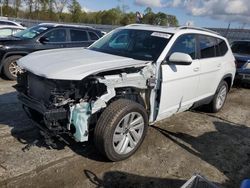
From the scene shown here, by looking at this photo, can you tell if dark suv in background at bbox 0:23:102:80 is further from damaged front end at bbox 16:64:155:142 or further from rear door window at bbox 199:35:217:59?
rear door window at bbox 199:35:217:59

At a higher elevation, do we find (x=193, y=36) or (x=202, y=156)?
(x=193, y=36)

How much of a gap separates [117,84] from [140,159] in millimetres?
1178

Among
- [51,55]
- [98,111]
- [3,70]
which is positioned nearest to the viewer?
[98,111]

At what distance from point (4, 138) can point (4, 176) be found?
44.5 inches

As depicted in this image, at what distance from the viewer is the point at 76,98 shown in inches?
154

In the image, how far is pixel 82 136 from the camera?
3.92 m

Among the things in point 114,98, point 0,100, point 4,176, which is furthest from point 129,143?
point 0,100

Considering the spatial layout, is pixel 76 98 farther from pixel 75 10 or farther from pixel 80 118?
pixel 75 10

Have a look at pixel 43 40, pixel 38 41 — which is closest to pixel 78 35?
pixel 43 40

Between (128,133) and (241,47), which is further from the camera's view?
(241,47)

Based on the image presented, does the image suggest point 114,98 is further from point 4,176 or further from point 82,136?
point 4,176

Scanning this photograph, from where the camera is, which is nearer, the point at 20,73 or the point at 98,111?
the point at 98,111

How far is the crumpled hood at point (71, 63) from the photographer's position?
3801 mm

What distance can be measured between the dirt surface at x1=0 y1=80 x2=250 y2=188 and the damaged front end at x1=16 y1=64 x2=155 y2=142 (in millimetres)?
489
